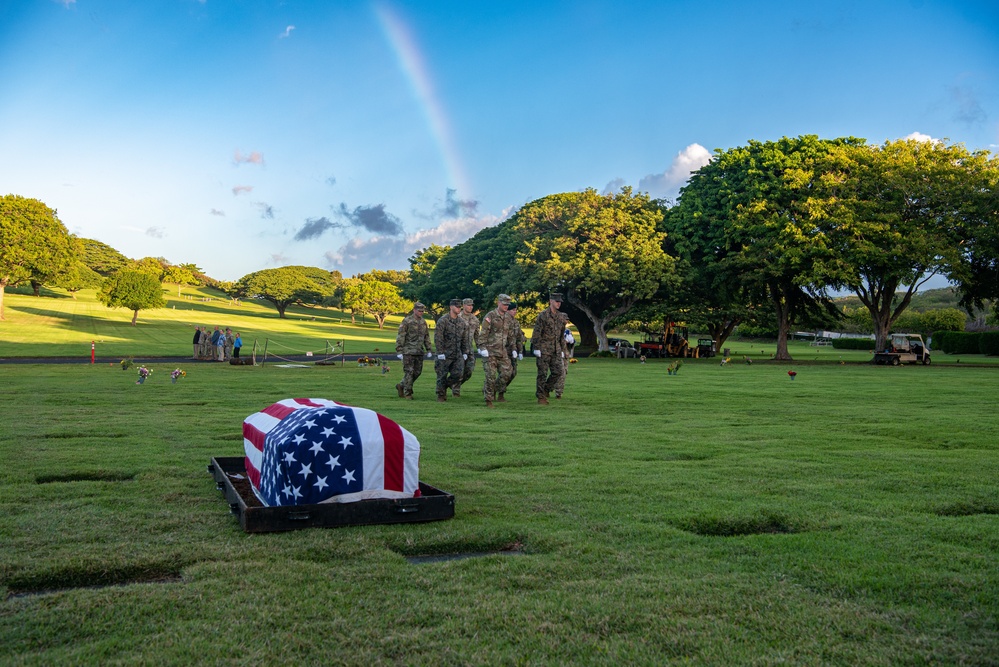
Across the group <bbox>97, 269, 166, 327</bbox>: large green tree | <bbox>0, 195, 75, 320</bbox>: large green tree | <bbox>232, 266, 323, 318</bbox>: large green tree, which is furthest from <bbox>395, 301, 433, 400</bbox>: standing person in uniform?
<bbox>232, 266, 323, 318</bbox>: large green tree

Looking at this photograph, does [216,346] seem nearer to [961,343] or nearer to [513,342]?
[513,342]

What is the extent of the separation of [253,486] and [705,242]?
44417 millimetres

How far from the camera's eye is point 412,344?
1875 centimetres

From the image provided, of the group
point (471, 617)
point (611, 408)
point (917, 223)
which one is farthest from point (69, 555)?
point (917, 223)

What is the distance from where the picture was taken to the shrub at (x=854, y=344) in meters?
82.9

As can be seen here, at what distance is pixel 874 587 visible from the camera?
16.0 feet

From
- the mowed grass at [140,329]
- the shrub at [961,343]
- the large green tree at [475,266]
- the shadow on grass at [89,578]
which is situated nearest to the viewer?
the shadow on grass at [89,578]

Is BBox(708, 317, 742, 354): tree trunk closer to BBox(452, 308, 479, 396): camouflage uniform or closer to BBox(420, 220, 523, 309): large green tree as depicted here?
BBox(420, 220, 523, 309): large green tree

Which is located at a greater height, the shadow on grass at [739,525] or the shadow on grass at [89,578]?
the shadow on grass at [739,525]

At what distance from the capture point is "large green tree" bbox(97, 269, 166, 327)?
78562mm

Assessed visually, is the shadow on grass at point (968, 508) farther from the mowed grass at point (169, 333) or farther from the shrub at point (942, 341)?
the shrub at point (942, 341)

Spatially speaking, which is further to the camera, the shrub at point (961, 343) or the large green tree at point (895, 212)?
the shrub at point (961, 343)

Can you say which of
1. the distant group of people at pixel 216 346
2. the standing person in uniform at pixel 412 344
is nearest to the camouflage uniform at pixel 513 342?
the standing person in uniform at pixel 412 344

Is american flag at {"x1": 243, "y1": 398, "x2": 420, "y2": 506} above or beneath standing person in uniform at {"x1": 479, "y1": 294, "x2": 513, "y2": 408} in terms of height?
beneath
